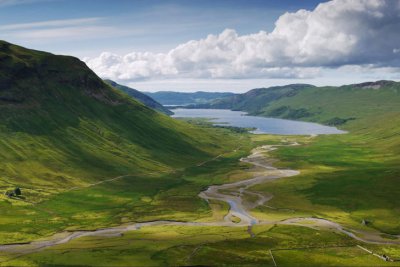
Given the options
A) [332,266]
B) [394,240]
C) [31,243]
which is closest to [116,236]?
[31,243]

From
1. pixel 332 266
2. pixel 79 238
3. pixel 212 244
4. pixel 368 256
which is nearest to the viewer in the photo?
pixel 332 266

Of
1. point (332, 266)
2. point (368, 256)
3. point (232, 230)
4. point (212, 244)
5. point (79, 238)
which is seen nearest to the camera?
point (332, 266)

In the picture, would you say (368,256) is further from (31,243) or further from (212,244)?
(31,243)

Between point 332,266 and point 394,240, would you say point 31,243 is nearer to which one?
point 332,266

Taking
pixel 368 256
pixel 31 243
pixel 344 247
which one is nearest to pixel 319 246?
pixel 344 247

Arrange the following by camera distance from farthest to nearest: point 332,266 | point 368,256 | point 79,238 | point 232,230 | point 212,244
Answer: point 232,230
point 79,238
point 212,244
point 368,256
point 332,266

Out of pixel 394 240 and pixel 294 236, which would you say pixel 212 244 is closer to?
pixel 294 236

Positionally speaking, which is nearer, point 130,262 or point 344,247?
point 130,262

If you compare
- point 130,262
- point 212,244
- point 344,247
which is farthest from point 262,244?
point 130,262

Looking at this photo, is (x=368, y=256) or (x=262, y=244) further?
(x=262, y=244)
